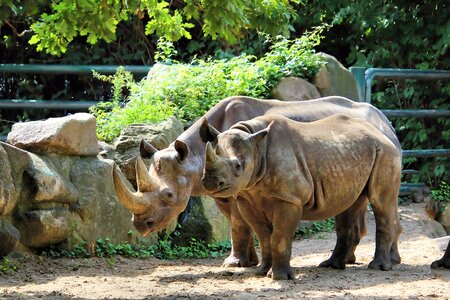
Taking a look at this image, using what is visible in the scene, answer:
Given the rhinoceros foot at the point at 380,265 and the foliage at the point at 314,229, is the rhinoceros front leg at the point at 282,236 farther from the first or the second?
the foliage at the point at 314,229

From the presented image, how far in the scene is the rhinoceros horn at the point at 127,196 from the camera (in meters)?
7.53

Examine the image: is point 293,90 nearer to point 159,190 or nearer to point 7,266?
point 159,190

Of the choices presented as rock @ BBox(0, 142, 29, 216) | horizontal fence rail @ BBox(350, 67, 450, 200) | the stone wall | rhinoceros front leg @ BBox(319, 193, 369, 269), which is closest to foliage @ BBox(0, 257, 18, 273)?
the stone wall

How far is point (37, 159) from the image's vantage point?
8844mm

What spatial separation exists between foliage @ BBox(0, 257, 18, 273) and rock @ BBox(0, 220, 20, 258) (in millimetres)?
86

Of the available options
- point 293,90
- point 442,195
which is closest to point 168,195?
point 293,90

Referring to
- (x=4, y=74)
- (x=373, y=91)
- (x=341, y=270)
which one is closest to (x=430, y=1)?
(x=373, y=91)

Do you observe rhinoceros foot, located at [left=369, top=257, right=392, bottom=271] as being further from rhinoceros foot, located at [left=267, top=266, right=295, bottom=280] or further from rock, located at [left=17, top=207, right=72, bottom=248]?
rock, located at [left=17, top=207, right=72, bottom=248]

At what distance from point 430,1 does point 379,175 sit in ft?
21.2

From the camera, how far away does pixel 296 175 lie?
7824 mm

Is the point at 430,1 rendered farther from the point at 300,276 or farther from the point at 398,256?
the point at 300,276

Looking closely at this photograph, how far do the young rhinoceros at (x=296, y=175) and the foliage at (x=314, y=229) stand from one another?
2335mm

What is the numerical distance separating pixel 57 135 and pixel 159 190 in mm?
1602

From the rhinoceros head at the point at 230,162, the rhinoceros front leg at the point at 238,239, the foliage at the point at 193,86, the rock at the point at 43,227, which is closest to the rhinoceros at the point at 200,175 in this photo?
the rhinoceros front leg at the point at 238,239
